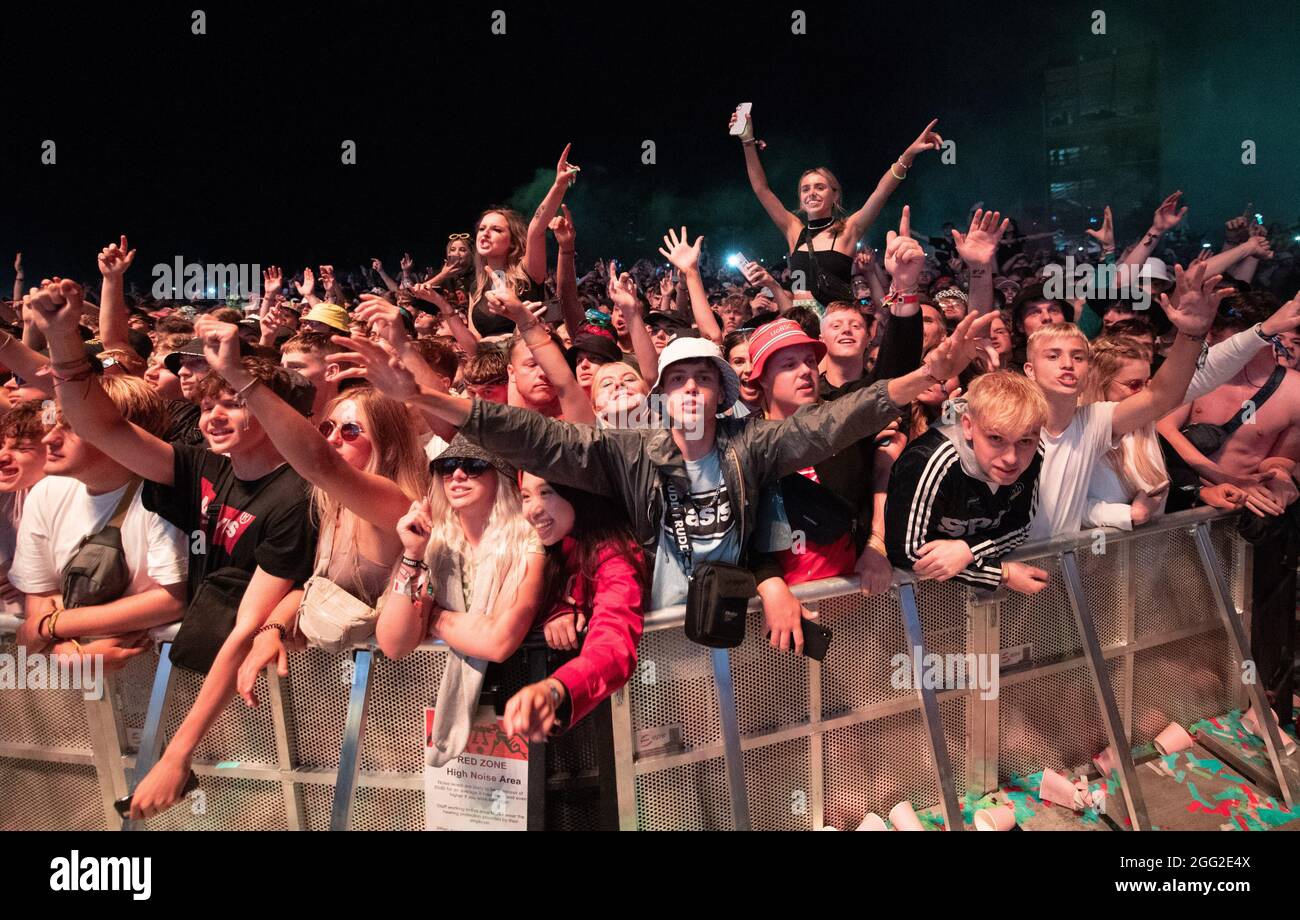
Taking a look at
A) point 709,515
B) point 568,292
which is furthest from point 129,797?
point 568,292

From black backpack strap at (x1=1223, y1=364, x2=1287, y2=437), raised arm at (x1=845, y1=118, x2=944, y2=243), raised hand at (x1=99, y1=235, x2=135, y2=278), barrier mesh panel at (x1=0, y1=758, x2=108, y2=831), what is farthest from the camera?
raised arm at (x1=845, y1=118, x2=944, y2=243)

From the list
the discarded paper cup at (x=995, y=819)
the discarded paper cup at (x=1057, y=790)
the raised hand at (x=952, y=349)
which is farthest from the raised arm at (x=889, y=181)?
the discarded paper cup at (x=995, y=819)

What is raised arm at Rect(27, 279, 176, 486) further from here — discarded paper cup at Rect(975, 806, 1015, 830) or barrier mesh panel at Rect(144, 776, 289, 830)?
discarded paper cup at Rect(975, 806, 1015, 830)

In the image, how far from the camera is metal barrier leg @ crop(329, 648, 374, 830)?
2.18m

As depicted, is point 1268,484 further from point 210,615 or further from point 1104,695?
point 210,615

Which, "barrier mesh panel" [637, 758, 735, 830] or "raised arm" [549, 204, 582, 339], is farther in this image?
"raised arm" [549, 204, 582, 339]

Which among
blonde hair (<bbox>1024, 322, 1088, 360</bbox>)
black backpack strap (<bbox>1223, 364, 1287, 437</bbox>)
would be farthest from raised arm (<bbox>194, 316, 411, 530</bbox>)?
black backpack strap (<bbox>1223, 364, 1287, 437</bbox>)

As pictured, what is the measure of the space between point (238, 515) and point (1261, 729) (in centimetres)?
340

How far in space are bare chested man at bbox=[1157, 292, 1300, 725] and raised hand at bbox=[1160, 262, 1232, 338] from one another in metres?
0.68

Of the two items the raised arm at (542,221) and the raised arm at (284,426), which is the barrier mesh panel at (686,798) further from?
the raised arm at (542,221)

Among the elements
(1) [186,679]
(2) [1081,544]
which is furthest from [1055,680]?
(1) [186,679]

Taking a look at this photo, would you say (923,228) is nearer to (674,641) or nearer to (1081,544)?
(1081,544)
